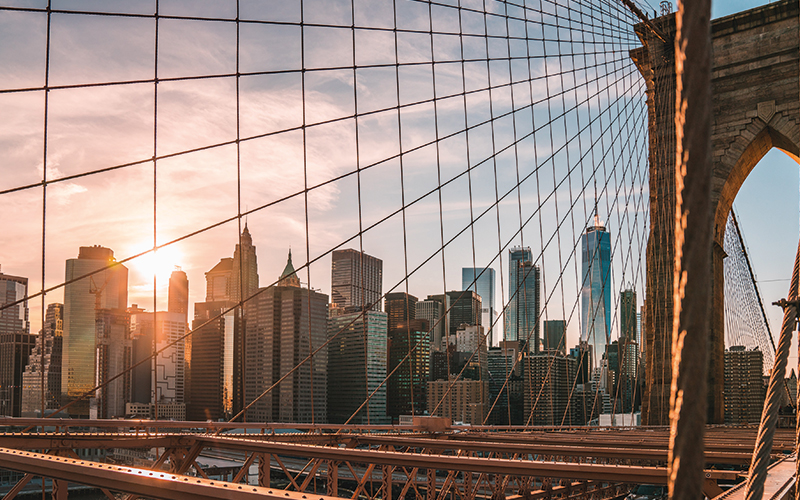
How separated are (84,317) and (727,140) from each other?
40.9ft

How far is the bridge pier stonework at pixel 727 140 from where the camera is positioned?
41.7 ft

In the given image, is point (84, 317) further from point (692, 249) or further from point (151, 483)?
point (692, 249)

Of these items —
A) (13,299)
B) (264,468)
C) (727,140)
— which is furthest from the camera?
(727,140)

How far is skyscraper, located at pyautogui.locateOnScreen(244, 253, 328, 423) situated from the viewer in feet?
71.8

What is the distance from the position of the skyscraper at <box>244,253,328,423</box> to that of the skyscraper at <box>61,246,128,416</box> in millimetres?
3785

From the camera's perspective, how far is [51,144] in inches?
273

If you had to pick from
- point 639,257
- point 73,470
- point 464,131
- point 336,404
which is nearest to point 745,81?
point 639,257

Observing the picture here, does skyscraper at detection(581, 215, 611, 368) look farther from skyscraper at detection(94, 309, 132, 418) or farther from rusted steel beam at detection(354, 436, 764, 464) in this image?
skyscraper at detection(94, 309, 132, 418)

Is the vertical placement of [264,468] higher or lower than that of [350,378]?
higher

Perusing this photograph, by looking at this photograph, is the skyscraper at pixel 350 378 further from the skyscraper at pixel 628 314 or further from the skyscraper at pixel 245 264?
the skyscraper at pixel 628 314

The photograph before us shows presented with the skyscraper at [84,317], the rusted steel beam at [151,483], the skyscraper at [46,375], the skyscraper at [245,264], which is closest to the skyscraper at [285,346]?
the skyscraper at [245,264]

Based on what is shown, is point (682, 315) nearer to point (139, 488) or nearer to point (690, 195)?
point (690, 195)

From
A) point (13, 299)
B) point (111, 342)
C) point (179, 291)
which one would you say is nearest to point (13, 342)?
point (13, 299)

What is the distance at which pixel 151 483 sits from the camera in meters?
1.95
